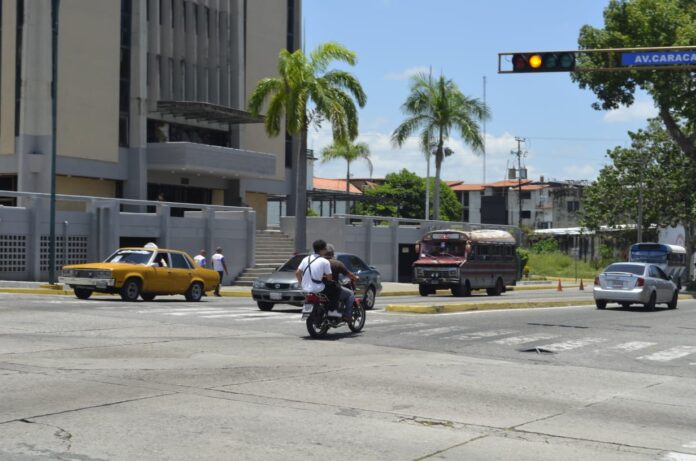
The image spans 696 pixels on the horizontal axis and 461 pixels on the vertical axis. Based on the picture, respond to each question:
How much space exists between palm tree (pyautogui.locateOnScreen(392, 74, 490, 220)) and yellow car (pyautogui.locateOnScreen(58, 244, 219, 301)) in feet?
93.9

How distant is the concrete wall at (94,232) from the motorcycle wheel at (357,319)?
18.7 metres

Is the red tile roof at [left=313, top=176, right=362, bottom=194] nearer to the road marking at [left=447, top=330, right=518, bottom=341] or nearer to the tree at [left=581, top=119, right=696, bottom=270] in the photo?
the tree at [left=581, top=119, right=696, bottom=270]

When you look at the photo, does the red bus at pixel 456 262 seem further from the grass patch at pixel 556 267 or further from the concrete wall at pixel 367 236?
the grass patch at pixel 556 267

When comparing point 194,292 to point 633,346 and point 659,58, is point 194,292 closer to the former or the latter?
point 633,346

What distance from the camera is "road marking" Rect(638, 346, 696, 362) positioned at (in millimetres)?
17016

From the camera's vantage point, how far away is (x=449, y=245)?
39844 mm

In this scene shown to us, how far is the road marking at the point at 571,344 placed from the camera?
1769 centimetres

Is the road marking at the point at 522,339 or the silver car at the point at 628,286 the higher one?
the silver car at the point at 628,286

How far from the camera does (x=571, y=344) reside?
729 inches

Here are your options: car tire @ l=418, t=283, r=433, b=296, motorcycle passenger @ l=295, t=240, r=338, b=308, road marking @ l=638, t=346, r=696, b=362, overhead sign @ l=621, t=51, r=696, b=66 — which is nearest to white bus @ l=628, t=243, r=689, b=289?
car tire @ l=418, t=283, r=433, b=296

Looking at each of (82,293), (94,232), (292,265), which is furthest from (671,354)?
(94,232)

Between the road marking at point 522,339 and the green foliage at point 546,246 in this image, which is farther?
the green foliage at point 546,246

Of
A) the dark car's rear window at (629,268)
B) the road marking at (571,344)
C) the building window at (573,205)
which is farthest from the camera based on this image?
the building window at (573,205)

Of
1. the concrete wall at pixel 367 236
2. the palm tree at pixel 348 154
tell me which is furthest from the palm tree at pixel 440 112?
the palm tree at pixel 348 154
